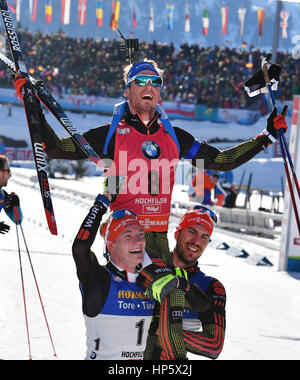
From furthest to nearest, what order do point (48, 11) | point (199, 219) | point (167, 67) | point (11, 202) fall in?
point (48, 11)
point (167, 67)
point (11, 202)
point (199, 219)

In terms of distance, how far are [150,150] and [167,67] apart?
111ft

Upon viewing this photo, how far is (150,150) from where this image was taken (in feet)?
11.9

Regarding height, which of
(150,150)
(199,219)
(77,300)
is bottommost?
(77,300)

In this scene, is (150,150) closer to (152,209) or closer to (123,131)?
(123,131)

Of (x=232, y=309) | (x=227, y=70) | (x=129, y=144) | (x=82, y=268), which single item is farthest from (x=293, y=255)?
(x=227, y=70)

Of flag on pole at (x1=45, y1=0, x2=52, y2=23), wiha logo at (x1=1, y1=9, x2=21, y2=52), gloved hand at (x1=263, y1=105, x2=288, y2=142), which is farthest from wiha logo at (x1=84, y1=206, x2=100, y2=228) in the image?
flag on pole at (x1=45, y1=0, x2=52, y2=23)

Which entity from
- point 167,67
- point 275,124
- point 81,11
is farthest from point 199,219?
point 81,11

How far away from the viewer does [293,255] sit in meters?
9.69

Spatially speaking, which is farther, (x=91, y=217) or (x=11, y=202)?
(x=11, y=202)

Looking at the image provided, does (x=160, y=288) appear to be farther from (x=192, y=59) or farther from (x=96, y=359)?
(x=192, y=59)

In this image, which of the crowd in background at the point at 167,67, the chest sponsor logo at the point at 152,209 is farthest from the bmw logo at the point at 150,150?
the crowd in background at the point at 167,67

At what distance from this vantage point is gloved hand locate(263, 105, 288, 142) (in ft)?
12.5

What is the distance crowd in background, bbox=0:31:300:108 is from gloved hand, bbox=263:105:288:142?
99.4 ft

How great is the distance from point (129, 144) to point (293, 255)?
6.63 metres
